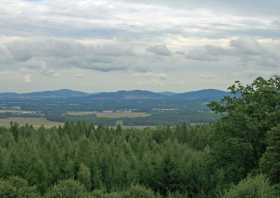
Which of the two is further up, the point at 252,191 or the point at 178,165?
the point at 252,191

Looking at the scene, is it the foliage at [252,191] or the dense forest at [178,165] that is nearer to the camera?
the foliage at [252,191]

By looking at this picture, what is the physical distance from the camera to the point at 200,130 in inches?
5207

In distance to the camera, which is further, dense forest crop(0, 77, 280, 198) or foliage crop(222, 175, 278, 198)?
dense forest crop(0, 77, 280, 198)

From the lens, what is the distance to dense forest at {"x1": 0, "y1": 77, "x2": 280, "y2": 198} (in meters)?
57.1

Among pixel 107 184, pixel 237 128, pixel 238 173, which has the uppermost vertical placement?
pixel 237 128

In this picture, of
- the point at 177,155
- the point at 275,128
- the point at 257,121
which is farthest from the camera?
the point at 177,155

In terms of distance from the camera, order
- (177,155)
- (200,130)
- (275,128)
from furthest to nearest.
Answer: (200,130), (177,155), (275,128)

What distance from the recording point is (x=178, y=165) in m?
80.4

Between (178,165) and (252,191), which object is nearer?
→ (252,191)

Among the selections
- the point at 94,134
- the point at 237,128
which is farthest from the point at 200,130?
the point at 237,128

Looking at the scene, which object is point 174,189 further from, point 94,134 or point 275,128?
point 94,134

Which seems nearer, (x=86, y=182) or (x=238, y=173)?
(x=238, y=173)

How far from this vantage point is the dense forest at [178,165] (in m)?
57.1

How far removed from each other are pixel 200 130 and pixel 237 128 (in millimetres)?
69632
